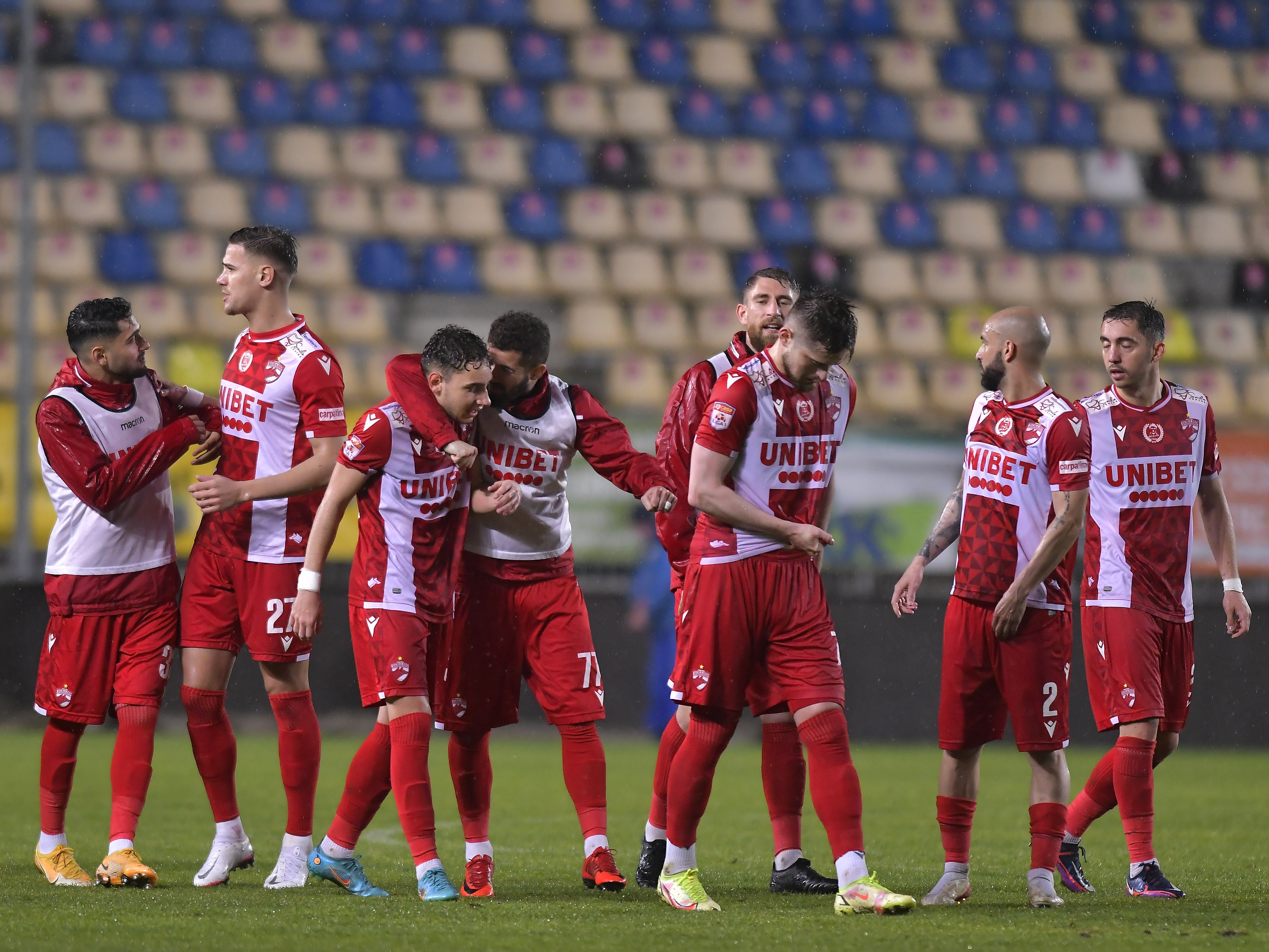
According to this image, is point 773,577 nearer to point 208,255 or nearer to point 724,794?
point 724,794

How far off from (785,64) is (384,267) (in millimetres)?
4659

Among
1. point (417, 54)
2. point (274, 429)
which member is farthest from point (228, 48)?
point (274, 429)

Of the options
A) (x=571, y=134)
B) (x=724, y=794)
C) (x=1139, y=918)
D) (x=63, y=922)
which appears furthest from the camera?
(x=571, y=134)

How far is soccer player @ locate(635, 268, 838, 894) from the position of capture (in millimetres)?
5520

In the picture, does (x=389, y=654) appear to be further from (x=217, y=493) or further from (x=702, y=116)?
(x=702, y=116)

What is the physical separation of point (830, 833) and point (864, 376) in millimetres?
9609

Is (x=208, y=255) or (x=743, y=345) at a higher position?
(x=208, y=255)

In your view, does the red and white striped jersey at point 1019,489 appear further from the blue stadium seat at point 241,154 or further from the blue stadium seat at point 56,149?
the blue stadium seat at point 56,149

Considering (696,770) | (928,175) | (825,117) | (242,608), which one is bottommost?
(696,770)

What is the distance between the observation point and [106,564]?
5598 mm

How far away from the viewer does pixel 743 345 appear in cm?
600

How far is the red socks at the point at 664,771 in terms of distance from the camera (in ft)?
18.7

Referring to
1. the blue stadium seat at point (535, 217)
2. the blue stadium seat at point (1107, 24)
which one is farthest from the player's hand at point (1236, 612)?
the blue stadium seat at point (1107, 24)

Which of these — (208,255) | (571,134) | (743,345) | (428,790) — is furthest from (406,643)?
(571,134)
